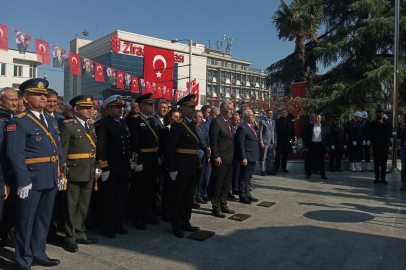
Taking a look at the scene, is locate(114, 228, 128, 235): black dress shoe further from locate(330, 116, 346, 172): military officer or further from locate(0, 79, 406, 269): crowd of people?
locate(330, 116, 346, 172): military officer

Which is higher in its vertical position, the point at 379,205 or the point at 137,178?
the point at 137,178

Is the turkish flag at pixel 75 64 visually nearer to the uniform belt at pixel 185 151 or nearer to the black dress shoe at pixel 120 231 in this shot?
the uniform belt at pixel 185 151

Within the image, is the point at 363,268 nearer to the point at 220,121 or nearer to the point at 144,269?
the point at 144,269

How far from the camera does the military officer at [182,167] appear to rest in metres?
4.82

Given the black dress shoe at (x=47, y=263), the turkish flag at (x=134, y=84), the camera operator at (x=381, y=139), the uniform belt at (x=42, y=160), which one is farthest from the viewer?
the turkish flag at (x=134, y=84)

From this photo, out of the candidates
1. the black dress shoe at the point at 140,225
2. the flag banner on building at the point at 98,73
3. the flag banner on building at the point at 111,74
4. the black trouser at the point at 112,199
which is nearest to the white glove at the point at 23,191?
the black trouser at the point at 112,199

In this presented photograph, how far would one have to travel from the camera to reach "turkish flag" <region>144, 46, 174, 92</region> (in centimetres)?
3198

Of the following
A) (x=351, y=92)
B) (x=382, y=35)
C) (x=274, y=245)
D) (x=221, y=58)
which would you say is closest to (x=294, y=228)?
(x=274, y=245)

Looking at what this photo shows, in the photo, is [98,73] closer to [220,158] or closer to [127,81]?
[127,81]

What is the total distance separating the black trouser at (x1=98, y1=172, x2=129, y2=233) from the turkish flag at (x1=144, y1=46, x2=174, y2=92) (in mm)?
26862

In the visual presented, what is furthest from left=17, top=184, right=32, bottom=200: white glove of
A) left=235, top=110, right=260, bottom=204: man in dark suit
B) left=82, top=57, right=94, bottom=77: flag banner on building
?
left=82, top=57, right=94, bottom=77: flag banner on building

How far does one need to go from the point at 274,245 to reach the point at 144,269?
1.78m

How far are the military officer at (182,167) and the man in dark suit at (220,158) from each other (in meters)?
0.74

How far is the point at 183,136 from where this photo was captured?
194 inches
